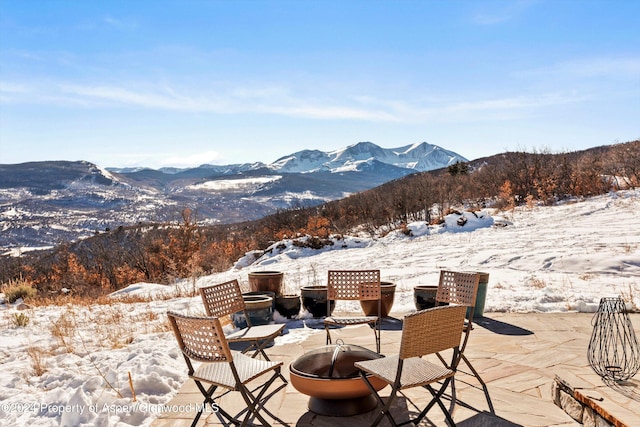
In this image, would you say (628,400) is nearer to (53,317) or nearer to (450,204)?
(53,317)

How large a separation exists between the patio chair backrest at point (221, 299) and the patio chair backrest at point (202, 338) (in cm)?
130

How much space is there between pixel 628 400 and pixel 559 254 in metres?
7.79

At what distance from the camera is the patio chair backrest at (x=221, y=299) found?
16.0 ft

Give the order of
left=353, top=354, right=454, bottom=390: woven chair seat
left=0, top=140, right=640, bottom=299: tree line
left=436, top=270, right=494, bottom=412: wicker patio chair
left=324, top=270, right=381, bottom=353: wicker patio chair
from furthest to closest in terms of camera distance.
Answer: left=0, top=140, right=640, bottom=299: tree line
left=324, top=270, right=381, bottom=353: wicker patio chair
left=436, top=270, right=494, bottom=412: wicker patio chair
left=353, top=354, right=454, bottom=390: woven chair seat

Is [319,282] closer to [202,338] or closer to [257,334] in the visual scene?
[257,334]

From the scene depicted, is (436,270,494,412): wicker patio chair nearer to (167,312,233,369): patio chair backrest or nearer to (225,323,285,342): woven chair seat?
(225,323,285,342): woven chair seat

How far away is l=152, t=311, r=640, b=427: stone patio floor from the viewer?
12.0 feet

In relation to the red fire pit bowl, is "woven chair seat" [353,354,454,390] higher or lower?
higher

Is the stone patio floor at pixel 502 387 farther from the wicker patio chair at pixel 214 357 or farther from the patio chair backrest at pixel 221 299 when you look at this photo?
the patio chair backrest at pixel 221 299

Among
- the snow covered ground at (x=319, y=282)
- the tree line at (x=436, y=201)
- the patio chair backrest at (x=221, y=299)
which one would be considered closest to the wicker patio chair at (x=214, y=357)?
the snow covered ground at (x=319, y=282)

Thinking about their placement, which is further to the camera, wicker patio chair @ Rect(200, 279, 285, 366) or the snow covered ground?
wicker patio chair @ Rect(200, 279, 285, 366)

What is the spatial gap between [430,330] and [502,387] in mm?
1505

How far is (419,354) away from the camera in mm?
3318

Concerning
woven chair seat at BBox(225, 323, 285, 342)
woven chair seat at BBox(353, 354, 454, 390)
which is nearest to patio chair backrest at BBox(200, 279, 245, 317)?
woven chair seat at BBox(225, 323, 285, 342)
